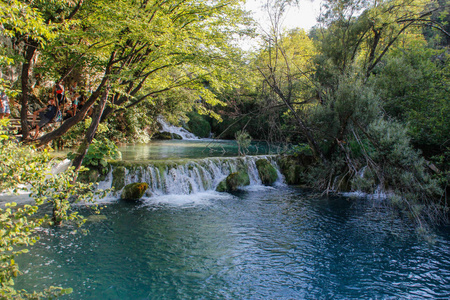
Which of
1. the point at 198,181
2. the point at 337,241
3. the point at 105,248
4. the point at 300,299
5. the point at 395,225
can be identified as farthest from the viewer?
the point at 198,181

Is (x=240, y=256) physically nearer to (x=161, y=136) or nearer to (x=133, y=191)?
(x=133, y=191)

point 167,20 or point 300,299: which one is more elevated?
point 167,20

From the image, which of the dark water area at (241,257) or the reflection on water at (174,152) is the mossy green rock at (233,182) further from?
the dark water area at (241,257)

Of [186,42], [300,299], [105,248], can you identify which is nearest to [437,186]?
[300,299]

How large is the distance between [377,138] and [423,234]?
8.72 feet

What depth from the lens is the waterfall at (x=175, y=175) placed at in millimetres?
11062

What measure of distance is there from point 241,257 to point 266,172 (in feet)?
25.5

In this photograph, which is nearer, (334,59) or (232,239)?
(232,239)

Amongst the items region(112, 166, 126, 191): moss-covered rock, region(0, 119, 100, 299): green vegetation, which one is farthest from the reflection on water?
region(0, 119, 100, 299): green vegetation

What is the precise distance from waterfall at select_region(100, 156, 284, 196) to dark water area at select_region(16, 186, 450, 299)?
2.12 metres

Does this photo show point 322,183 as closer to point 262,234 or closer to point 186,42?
point 262,234

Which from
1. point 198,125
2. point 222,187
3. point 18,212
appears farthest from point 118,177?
point 198,125

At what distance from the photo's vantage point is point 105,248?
6199 mm

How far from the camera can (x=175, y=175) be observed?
1167cm
